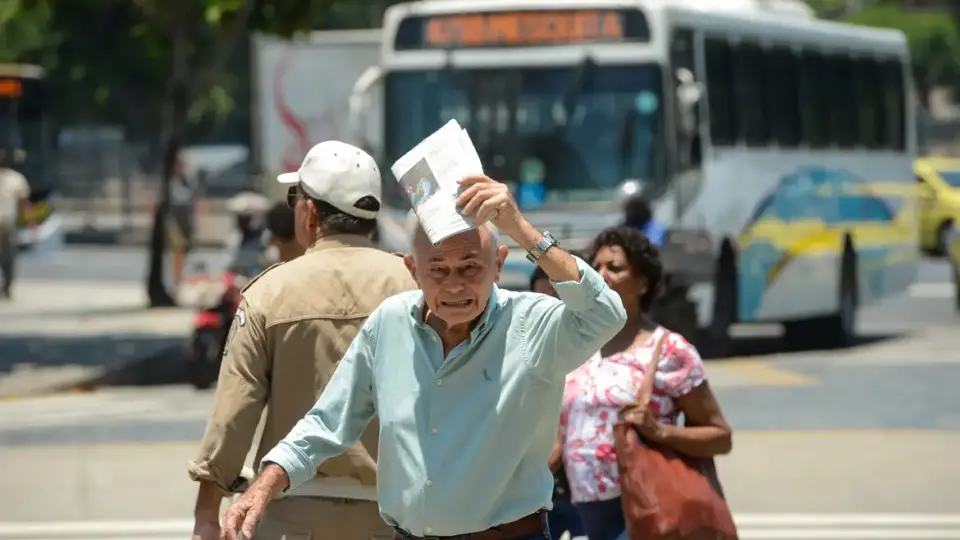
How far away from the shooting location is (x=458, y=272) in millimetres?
4363

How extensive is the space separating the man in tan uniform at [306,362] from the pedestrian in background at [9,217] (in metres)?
21.5

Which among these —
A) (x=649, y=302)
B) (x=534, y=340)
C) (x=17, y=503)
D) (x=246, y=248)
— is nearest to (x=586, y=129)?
(x=246, y=248)

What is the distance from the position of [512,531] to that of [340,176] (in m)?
1.13

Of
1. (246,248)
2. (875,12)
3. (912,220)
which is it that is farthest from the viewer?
(875,12)

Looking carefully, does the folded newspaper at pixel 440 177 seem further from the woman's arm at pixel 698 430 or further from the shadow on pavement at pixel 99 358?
the shadow on pavement at pixel 99 358

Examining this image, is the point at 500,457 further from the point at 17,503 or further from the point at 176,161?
the point at 176,161

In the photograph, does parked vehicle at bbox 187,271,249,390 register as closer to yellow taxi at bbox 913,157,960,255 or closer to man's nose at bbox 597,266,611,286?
man's nose at bbox 597,266,611,286

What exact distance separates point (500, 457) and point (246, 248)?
38.8 feet

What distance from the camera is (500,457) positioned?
4.48 m

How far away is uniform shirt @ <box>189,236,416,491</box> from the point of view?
5086 mm

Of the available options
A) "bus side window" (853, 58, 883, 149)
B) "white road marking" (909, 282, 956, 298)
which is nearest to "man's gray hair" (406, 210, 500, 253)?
"bus side window" (853, 58, 883, 149)

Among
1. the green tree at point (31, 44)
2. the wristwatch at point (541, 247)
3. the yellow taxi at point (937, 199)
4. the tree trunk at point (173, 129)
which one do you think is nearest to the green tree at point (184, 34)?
the tree trunk at point (173, 129)

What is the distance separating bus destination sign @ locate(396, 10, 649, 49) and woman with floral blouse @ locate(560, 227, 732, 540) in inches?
454

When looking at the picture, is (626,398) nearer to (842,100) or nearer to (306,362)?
(306,362)
